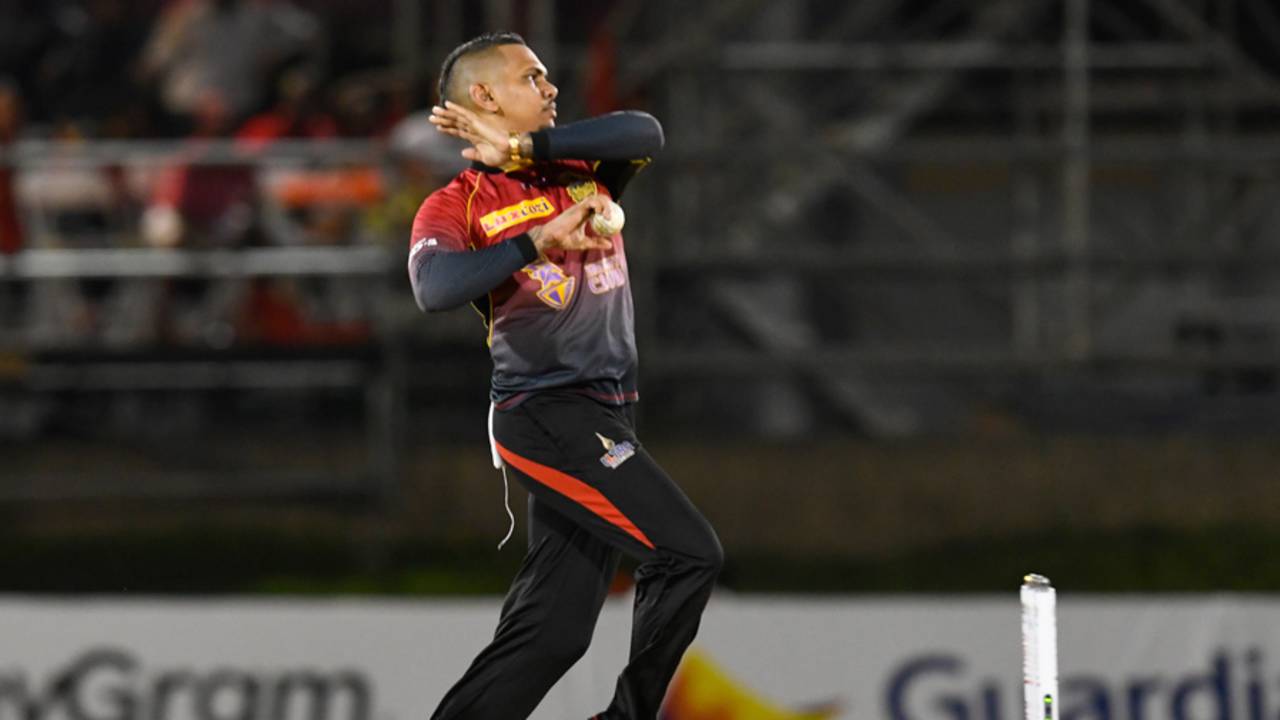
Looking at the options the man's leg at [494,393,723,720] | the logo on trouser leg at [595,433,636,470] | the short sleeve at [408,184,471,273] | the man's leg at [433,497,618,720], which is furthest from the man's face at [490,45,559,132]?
the man's leg at [433,497,618,720]

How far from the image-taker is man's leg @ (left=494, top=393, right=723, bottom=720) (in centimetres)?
552

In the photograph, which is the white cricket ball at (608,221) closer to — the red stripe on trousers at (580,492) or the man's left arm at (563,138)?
the man's left arm at (563,138)

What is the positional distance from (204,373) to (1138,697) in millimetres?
6008

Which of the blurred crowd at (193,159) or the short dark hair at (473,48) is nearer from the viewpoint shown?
the short dark hair at (473,48)

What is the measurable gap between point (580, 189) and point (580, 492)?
2.69 ft

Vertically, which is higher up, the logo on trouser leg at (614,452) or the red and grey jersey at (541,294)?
the red and grey jersey at (541,294)

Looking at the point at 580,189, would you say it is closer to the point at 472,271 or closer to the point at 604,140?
the point at 604,140

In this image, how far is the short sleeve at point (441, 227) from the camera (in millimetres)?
5395

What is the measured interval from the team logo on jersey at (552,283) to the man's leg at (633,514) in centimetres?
26

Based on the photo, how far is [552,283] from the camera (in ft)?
18.3

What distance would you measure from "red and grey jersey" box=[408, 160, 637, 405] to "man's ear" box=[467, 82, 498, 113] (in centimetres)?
19

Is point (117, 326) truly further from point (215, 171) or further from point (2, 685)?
point (2, 685)

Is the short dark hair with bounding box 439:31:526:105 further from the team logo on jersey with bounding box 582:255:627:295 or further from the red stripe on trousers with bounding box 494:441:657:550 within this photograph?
the red stripe on trousers with bounding box 494:441:657:550

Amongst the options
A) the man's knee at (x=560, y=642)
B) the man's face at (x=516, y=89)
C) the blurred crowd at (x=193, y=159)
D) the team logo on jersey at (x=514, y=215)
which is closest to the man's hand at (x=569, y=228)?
the team logo on jersey at (x=514, y=215)
